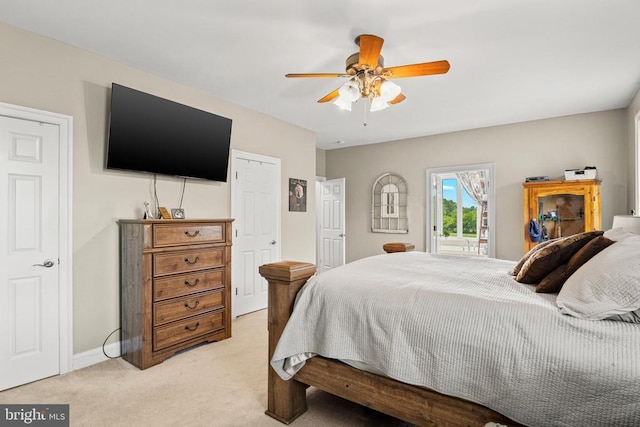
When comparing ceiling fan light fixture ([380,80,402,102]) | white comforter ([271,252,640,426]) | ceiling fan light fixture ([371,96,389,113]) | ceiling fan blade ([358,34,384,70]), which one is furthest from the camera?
ceiling fan light fixture ([371,96,389,113])

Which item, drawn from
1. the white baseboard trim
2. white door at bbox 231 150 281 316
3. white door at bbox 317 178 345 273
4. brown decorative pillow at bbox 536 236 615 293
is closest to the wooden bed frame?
brown decorative pillow at bbox 536 236 615 293

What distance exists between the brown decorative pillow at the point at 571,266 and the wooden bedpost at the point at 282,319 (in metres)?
1.26

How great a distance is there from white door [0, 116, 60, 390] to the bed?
1.84 m

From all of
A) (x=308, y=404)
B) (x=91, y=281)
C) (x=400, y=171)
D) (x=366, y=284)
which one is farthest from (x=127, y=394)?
(x=400, y=171)

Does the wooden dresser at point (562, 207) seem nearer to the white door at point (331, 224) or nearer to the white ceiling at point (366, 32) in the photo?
the white ceiling at point (366, 32)

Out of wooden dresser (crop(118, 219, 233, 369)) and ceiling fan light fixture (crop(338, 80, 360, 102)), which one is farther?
wooden dresser (crop(118, 219, 233, 369))

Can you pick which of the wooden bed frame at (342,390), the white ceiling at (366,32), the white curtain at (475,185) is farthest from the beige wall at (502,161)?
the wooden bed frame at (342,390)

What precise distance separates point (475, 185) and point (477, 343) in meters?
5.72

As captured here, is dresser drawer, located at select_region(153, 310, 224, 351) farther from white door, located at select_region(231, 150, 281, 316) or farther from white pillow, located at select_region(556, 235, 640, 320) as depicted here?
white pillow, located at select_region(556, 235, 640, 320)

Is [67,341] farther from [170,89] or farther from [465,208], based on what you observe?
[465,208]

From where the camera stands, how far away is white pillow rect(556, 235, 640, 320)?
48.3 inches

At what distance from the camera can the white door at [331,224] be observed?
21.0ft

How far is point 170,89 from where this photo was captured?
11.0 ft

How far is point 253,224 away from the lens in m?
4.30
